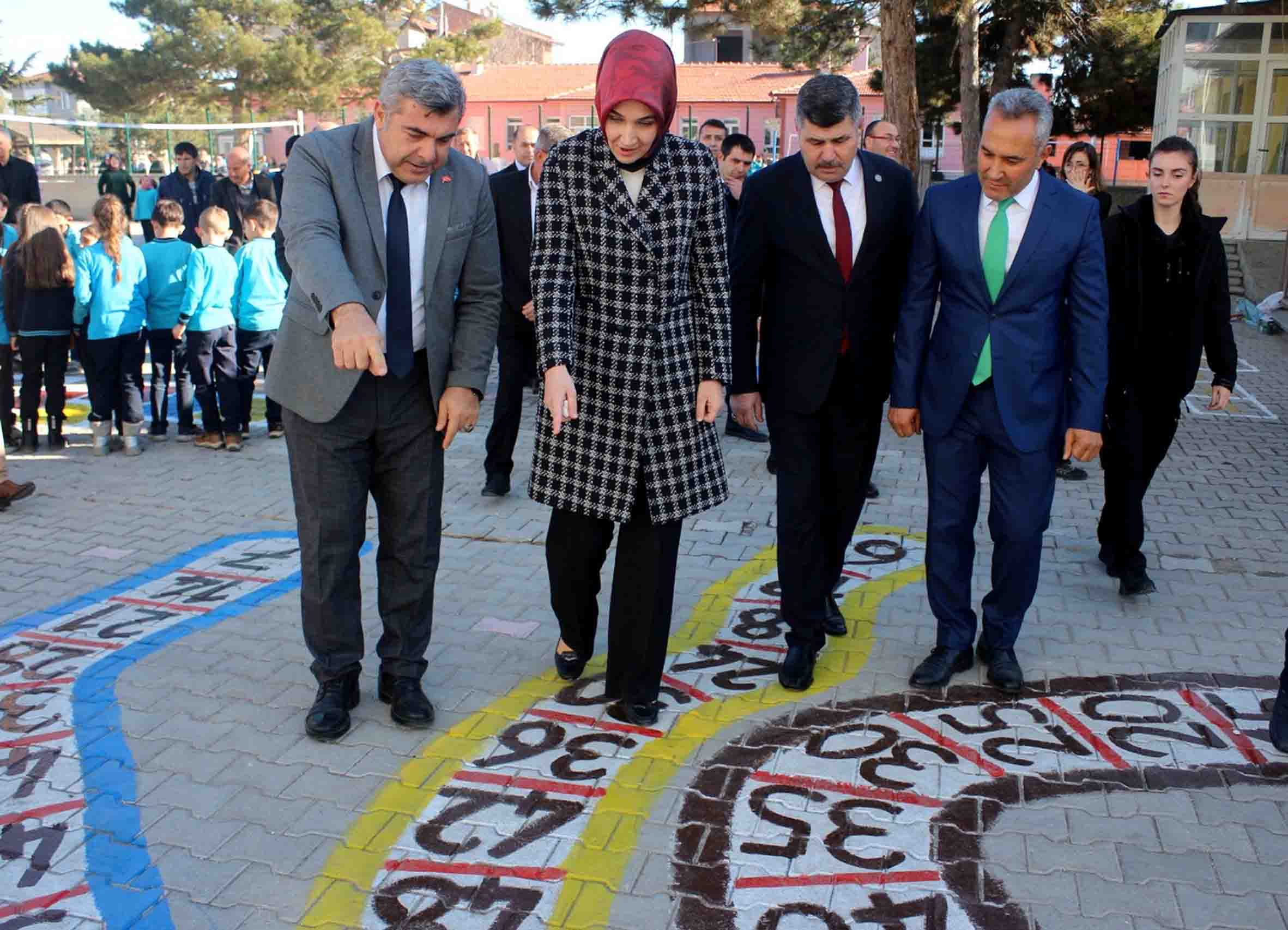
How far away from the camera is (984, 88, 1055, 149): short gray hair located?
3.91m

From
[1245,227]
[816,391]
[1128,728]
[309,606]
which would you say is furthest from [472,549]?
[1245,227]

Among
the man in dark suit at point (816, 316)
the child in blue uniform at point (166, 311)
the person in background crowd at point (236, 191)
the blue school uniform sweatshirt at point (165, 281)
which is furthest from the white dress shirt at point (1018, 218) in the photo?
the person in background crowd at point (236, 191)

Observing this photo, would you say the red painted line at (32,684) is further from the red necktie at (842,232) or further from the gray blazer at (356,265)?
the red necktie at (842,232)

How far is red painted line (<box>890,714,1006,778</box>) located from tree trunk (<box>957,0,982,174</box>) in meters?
15.2

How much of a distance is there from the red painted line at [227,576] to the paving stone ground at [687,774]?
0.12 ft

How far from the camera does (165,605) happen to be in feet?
17.0

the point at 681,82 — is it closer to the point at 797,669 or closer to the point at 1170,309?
the point at 1170,309

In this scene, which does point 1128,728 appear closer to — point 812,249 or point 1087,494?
point 812,249

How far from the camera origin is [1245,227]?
1952cm

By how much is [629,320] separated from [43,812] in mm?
2306

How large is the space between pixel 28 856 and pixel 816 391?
9.33 feet

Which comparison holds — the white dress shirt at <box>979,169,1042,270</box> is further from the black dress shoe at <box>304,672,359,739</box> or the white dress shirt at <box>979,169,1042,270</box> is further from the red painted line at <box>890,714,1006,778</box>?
the black dress shoe at <box>304,672,359,739</box>

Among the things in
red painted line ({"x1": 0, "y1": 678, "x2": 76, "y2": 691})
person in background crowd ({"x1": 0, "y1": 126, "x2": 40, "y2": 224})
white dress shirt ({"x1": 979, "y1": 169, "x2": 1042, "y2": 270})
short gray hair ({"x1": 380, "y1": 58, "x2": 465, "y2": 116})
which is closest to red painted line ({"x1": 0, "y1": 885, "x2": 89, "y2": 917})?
red painted line ({"x1": 0, "y1": 678, "x2": 76, "y2": 691})

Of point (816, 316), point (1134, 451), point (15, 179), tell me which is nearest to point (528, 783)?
point (816, 316)
